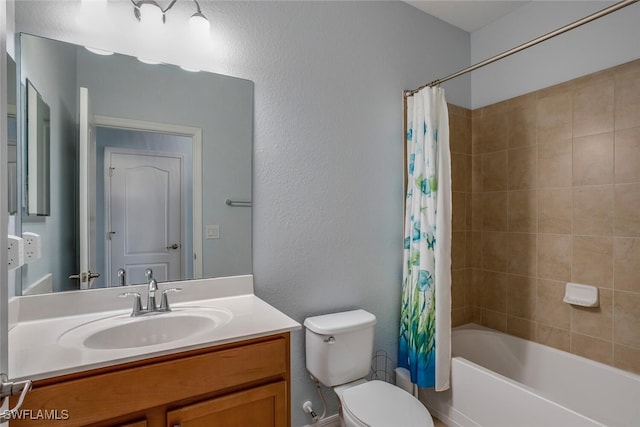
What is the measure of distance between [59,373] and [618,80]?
282cm

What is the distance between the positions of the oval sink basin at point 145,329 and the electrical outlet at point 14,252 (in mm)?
282

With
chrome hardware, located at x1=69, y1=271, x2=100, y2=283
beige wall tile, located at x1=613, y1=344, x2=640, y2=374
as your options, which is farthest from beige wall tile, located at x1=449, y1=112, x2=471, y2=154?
chrome hardware, located at x1=69, y1=271, x2=100, y2=283

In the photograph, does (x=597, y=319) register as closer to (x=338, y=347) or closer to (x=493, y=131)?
(x=493, y=131)

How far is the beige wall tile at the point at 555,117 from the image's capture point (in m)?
2.10

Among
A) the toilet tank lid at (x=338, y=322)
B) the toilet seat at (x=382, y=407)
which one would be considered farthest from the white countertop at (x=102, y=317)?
the toilet seat at (x=382, y=407)

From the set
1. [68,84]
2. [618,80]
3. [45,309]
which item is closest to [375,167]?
[618,80]

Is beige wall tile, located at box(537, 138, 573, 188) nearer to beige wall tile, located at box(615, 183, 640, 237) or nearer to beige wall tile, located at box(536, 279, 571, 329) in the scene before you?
beige wall tile, located at box(615, 183, 640, 237)

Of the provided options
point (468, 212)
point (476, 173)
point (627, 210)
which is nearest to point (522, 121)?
point (476, 173)

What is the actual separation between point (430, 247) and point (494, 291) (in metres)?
0.97

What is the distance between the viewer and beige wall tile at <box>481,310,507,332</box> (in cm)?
246

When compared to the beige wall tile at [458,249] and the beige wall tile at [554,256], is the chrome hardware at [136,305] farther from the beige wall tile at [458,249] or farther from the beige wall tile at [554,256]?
the beige wall tile at [554,256]

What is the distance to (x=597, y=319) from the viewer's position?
1961 mm

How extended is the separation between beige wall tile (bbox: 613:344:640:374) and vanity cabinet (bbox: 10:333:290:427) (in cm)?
188

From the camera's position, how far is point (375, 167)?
212 cm
